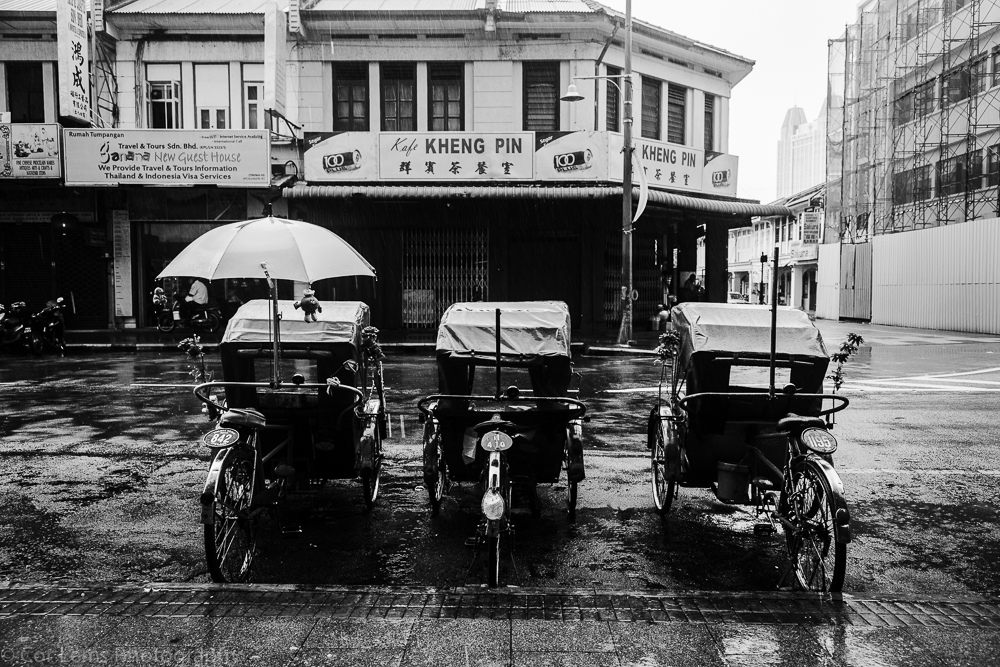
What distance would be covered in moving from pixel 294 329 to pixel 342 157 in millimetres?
16425

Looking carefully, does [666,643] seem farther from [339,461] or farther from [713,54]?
[713,54]

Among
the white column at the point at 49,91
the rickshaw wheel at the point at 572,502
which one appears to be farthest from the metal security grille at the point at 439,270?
the rickshaw wheel at the point at 572,502

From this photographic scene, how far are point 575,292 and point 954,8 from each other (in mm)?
21832

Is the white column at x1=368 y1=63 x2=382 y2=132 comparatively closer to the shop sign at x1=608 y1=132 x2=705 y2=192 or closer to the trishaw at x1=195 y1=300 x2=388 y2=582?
the shop sign at x1=608 y1=132 x2=705 y2=192

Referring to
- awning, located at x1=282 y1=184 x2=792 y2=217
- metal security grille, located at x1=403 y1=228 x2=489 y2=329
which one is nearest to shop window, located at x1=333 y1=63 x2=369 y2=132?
awning, located at x1=282 y1=184 x2=792 y2=217

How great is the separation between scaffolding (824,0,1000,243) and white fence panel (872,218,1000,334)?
4.33 ft

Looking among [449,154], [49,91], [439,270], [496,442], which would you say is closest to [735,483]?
[496,442]

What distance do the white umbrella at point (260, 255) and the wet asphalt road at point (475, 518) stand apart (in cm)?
191

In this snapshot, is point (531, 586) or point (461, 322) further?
point (461, 322)

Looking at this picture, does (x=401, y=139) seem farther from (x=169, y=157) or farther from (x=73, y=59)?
(x=73, y=59)

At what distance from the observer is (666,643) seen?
12.3ft

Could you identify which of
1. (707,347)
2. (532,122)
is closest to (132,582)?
(707,347)

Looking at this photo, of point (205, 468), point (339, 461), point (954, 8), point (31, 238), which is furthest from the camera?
point (954, 8)

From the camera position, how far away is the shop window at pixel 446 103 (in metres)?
23.6
